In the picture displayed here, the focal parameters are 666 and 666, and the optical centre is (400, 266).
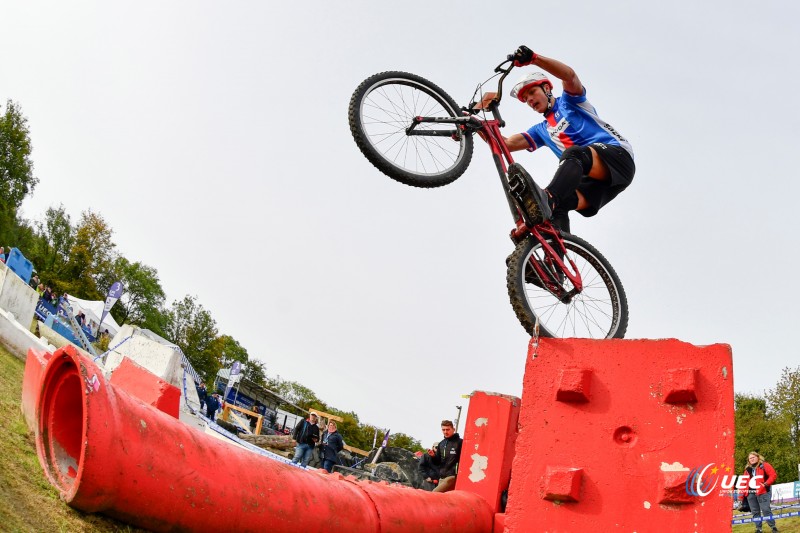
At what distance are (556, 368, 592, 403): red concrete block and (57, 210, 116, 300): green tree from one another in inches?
2293

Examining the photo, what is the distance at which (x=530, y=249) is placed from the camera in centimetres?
530

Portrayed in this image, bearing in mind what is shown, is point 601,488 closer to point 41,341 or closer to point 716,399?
point 716,399

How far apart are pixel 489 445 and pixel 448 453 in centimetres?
289

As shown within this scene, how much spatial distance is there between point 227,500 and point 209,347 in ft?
265

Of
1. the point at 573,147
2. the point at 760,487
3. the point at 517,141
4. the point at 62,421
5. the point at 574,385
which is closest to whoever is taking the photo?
the point at 62,421

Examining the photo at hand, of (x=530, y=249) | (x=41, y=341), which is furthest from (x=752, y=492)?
(x=41, y=341)

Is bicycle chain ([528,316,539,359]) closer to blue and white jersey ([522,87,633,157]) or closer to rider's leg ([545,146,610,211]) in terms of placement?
rider's leg ([545,146,610,211])

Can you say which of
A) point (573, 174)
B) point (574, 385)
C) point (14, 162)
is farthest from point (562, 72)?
point (14, 162)

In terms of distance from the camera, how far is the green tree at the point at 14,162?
4909 centimetres

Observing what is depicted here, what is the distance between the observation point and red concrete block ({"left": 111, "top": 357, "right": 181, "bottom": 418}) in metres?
5.12

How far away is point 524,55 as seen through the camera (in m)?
5.34

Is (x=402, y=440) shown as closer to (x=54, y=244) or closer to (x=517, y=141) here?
(x=54, y=244)

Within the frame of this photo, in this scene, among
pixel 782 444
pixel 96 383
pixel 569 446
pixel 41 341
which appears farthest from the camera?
pixel 782 444

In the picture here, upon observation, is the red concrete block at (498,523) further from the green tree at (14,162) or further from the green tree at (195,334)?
the green tree at (195,334)
